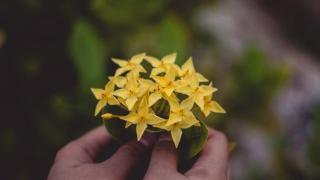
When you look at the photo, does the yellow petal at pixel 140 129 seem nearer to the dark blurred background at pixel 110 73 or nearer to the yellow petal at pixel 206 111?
the yellow petal at pixel 206 111

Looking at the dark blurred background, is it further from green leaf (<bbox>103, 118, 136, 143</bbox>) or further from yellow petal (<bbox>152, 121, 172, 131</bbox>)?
yellow petal (<bbox>152, 121, 172, 131</bbox>)

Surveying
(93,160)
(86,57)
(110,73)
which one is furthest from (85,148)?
(110,73)

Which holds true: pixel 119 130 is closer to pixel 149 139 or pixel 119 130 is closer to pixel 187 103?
Answer: pixel 149 139

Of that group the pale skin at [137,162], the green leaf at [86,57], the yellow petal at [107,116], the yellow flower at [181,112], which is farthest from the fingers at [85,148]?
the green leaf at [86,57]

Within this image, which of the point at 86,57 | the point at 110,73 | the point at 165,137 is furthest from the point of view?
the point at 110,73

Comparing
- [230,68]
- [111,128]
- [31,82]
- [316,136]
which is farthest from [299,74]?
[111,128]
